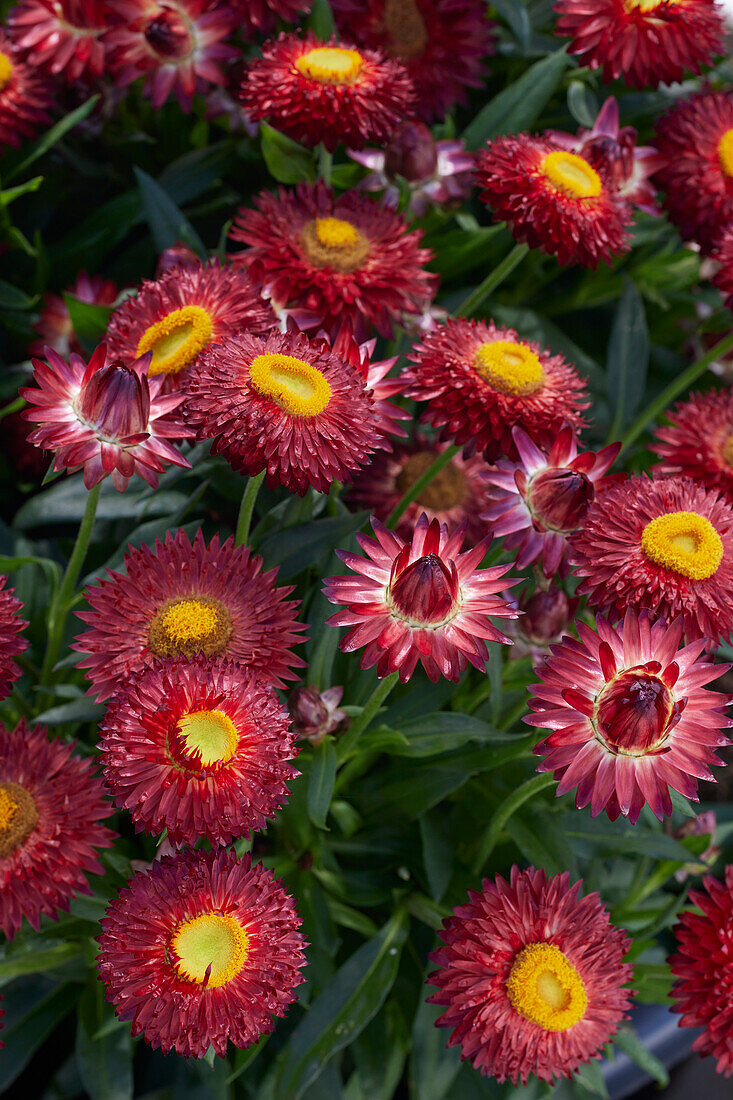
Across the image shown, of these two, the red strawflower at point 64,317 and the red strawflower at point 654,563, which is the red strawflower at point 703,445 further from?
the red strawflower at point 64,317

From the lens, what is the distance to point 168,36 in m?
0.94

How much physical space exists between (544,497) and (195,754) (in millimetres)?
297

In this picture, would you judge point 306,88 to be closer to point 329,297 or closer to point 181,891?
point 329,297

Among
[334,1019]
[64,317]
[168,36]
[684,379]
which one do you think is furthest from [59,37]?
[334,1019]

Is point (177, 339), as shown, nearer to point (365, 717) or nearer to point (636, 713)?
point (365, 717)

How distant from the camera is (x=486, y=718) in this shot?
86 centimetres

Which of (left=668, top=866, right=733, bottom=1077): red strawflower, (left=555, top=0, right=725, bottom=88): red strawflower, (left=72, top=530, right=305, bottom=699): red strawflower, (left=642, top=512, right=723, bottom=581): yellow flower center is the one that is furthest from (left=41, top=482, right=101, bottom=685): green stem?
(left=555, top=0, right=725, bottom=88): red strawflower

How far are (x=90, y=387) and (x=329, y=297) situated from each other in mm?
244

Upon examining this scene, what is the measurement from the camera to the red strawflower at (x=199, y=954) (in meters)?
0.56

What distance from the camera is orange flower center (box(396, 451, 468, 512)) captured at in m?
1.01

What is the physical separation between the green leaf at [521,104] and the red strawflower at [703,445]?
0.41 metres

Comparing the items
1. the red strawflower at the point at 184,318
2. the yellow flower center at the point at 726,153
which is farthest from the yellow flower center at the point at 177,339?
the yellow flower center at the point at 726,153

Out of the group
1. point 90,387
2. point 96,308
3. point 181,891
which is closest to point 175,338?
point 90,387

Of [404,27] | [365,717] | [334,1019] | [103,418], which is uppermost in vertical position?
[404,27]
